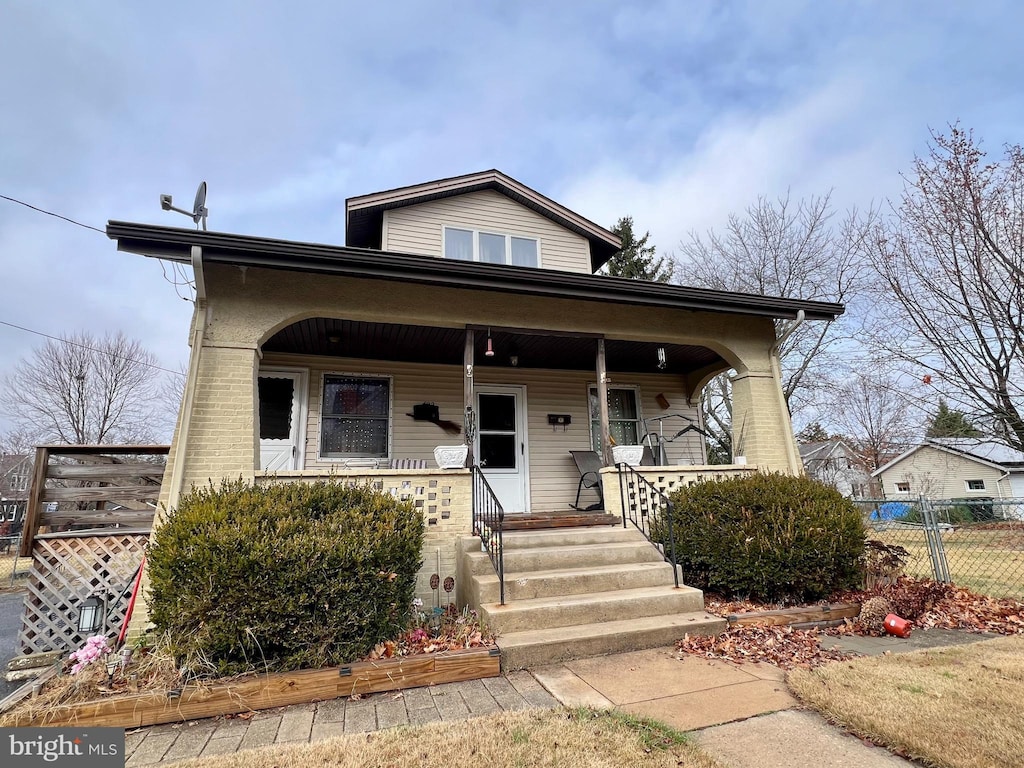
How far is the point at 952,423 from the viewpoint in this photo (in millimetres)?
11188

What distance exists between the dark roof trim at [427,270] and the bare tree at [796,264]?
8.20 meters

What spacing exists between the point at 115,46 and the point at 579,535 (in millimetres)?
10018

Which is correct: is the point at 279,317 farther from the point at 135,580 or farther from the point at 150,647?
the point at 150,647

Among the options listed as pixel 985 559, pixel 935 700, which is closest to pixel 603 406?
pixel 935 700

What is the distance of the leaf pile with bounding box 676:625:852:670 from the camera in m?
3.68

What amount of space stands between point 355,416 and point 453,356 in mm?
1809

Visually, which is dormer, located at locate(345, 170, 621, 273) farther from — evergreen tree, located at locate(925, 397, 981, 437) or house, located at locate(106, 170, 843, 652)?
evergreen tree, located at locate(925, 397, 981, 437)

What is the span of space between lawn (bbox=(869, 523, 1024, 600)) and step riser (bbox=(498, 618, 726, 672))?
4680mm

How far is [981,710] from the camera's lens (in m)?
2.70

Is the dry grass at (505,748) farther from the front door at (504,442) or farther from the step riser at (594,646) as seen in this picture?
the front door at (504,442)

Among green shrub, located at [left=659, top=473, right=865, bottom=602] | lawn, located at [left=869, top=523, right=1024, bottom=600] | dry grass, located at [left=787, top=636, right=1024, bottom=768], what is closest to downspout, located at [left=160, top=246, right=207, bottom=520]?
green shrub, located at [left=659, top=473, right=865, bottom=602]

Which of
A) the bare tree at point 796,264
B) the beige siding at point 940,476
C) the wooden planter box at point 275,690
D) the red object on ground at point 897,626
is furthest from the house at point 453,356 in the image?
the beige siding at point 940,476

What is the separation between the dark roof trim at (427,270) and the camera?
480cm

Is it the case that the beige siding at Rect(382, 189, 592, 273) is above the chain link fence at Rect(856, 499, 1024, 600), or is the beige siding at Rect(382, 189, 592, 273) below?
above
